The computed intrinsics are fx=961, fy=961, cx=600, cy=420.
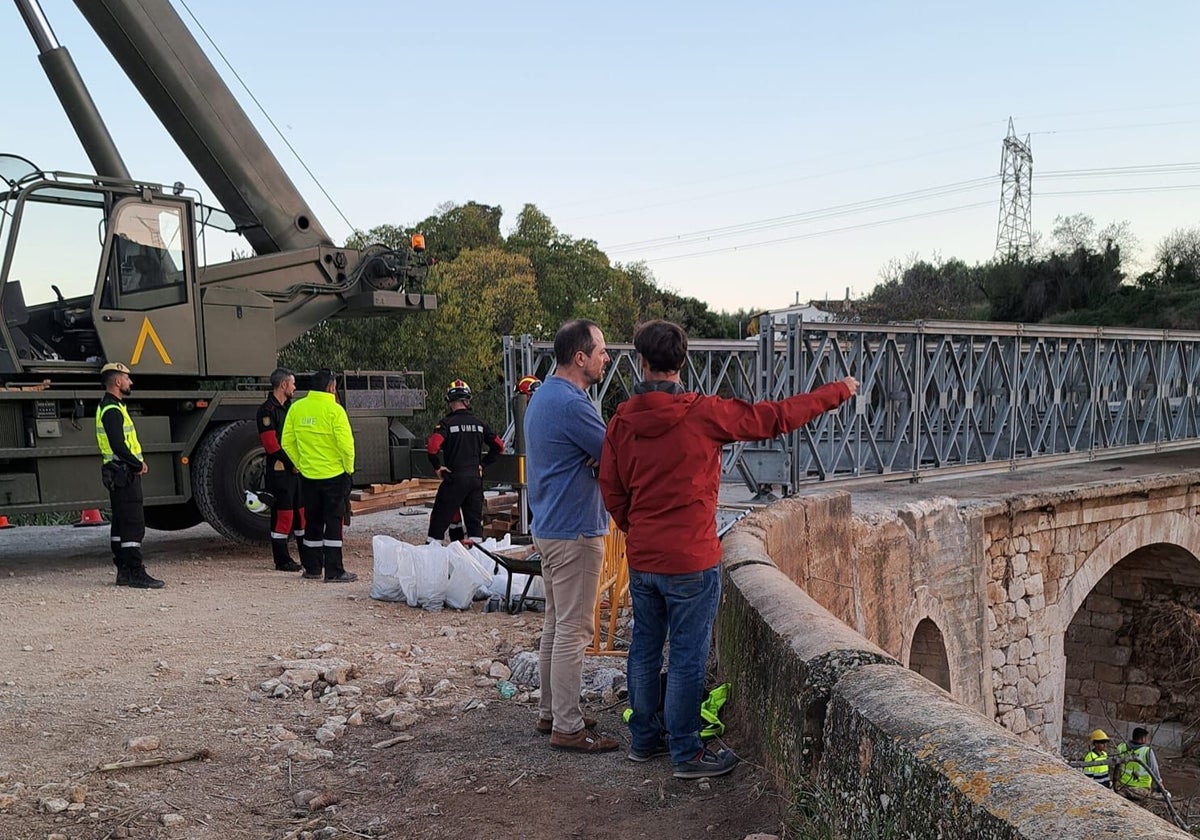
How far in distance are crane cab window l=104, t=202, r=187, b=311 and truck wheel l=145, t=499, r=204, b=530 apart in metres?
2.24

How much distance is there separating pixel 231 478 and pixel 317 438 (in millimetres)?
1605

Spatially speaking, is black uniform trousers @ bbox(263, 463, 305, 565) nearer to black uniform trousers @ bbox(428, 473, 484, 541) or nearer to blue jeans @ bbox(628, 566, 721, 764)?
black uniform trousers @ bbox(428, 473, 484, 541)

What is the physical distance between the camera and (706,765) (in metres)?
3.67

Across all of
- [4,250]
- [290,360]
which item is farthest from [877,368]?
[290,360]

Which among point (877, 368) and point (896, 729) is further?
point (877, 368)

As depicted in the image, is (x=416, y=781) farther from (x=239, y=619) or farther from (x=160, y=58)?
(x=160, y=58)

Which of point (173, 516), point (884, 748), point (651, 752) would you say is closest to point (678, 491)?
point (651, 752)

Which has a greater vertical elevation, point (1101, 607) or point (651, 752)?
point (651, 752)

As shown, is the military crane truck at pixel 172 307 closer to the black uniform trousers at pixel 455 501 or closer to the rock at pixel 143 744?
the black uniform trousers at pixel 455 501

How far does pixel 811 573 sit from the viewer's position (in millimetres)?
6992

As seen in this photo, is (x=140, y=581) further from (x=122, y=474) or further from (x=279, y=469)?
(x=279, y=469)

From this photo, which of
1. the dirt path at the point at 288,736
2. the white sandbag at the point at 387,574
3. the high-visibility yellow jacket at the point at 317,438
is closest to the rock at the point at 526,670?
the dirt path at the point at 288,736

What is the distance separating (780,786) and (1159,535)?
12043 millimetres

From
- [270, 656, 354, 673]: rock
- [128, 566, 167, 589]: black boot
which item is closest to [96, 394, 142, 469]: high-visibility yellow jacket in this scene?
[128, 566, 167, 589]: black boot
